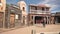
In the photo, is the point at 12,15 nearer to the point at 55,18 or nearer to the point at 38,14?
the point at 38,14

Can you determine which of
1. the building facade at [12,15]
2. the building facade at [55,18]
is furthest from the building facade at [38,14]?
the building facade at [12,15]

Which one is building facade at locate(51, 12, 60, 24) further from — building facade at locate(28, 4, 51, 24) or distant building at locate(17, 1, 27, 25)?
distant building at locate(17, 1, 27, 25)

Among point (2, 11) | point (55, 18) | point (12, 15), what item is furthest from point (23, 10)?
point (55, 18)

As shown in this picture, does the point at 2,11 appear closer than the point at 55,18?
Yes

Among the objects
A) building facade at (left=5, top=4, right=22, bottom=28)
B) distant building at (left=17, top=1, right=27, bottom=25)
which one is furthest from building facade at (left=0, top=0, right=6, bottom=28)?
distant building at (left=17, top=1, right=27, bottom=25)

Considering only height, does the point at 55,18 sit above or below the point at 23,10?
below

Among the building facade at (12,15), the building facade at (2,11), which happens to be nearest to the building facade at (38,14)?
the building facade at (12,15)

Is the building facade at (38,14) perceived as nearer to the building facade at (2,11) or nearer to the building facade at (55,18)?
the building facade at (55,18)

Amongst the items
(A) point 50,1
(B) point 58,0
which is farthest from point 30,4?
(B) point 58,0

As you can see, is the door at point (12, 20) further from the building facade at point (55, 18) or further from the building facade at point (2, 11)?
the building facade at point (55, 18)

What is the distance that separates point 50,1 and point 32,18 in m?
0.40

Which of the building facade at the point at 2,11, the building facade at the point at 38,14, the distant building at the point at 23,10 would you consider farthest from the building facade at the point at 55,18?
the building facade at the point at 2,11

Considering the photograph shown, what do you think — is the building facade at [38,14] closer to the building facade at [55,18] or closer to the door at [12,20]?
the building facade at [55,18]

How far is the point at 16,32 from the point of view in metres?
2.00
